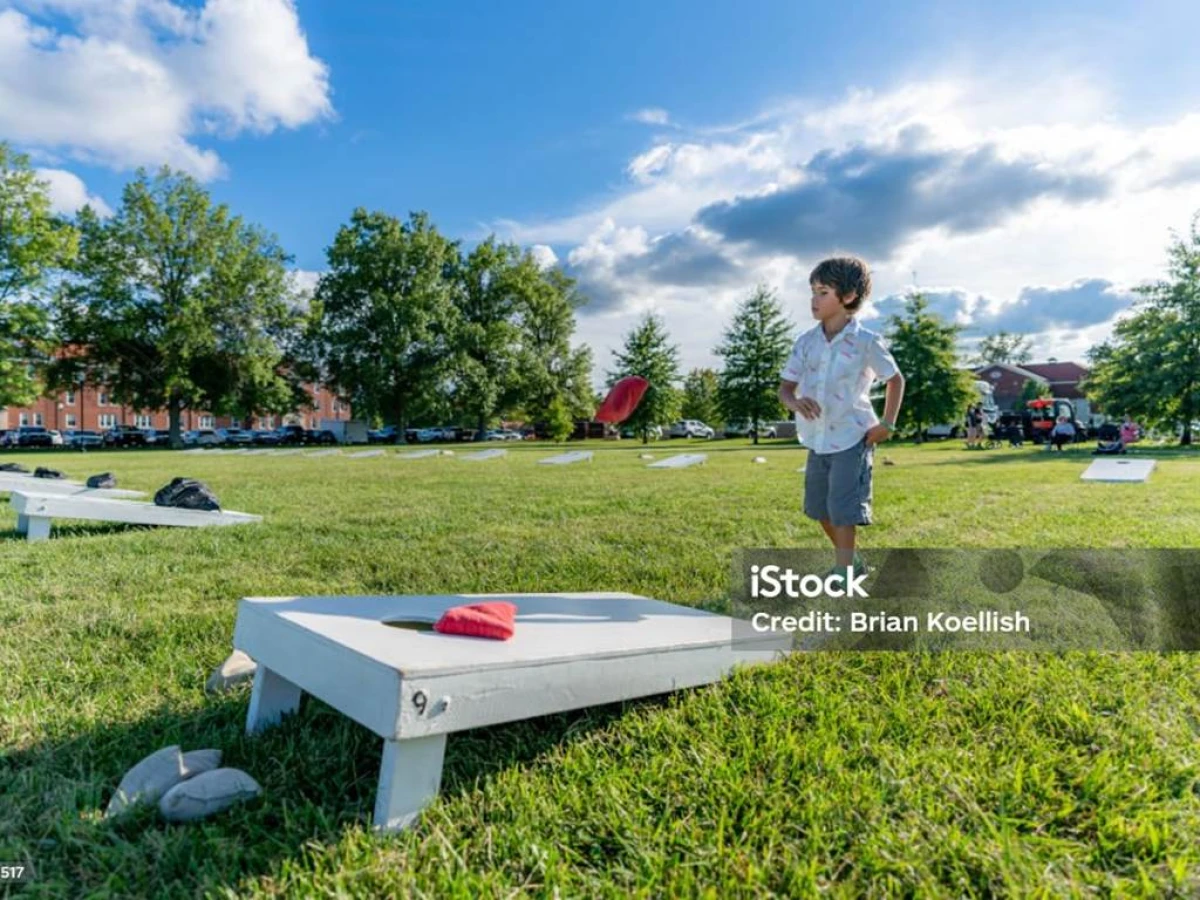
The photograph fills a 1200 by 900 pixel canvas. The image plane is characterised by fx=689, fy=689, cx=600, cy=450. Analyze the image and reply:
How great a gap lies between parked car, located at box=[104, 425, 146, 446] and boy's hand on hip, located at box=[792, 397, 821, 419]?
189 ft

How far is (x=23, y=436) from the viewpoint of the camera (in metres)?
50.4

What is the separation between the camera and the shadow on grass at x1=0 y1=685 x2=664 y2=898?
157 cm

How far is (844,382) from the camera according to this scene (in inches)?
148

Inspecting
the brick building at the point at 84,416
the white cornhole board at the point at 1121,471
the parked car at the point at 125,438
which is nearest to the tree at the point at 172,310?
the parked car at the point at 125,438

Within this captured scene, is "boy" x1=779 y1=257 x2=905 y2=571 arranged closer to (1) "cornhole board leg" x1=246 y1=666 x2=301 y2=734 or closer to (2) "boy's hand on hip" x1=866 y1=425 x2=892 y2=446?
(2) "boy's hand on hip" x1=866 y1=425 x2=892 y2=446

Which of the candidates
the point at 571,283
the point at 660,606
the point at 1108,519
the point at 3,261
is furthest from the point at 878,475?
the point at 571,283

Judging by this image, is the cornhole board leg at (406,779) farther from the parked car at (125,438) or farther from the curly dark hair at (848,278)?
the parked car at (125,438)

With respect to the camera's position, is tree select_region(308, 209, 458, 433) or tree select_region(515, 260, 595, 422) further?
tree select_region(515, 260, 595, 422)

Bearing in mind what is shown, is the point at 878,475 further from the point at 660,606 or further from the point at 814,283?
the point at 660,606

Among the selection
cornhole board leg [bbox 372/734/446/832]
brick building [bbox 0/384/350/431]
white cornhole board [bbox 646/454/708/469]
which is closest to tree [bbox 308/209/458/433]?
brick building [bbox 0/384/350/431]

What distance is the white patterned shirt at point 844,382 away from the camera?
3.72 metres

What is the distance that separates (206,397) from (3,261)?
12.0m

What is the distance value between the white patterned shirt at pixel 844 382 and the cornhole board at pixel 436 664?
1370 mm

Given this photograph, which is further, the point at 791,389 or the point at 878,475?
the point at 878,475
